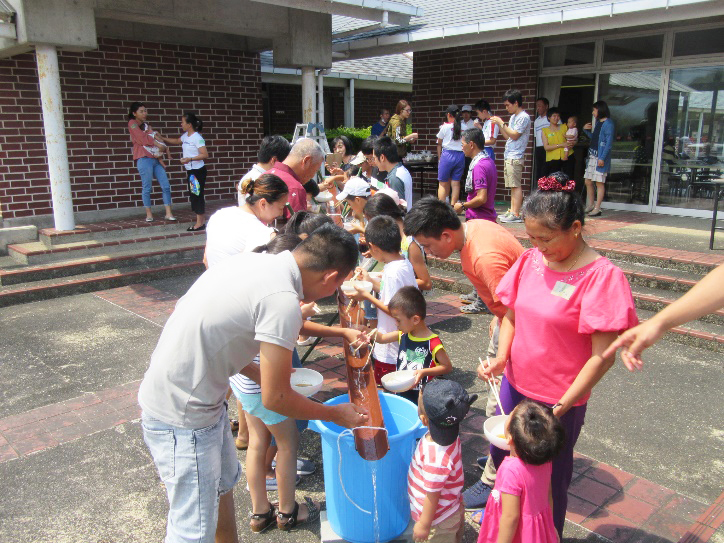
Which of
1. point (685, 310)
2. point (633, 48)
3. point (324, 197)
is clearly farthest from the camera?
point (633, 48)

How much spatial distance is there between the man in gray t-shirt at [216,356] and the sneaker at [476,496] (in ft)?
4.19

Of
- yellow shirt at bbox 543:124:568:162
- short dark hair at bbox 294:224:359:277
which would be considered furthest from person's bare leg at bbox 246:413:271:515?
yellow shirt at bbox 543:124:568:162

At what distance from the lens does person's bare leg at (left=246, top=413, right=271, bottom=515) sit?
111 inches

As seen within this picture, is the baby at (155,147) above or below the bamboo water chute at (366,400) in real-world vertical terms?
above

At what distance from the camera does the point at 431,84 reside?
38.8 ft

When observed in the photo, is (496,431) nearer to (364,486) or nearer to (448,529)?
(448,529)

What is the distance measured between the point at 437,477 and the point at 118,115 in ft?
29.2

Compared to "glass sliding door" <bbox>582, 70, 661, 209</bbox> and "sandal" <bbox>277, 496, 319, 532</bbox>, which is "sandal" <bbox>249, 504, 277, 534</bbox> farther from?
"glass sliding door" <bbox>582, 70, 661, 209</bbox>

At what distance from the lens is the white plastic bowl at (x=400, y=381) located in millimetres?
3029

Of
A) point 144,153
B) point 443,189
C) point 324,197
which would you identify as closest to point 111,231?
point 144,153

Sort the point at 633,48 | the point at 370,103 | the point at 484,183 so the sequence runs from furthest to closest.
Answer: the point at 370,103 < the point at 633,48 < the point at 484,183

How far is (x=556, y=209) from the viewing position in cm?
221

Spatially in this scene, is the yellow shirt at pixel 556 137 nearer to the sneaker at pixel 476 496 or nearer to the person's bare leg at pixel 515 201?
the person's bare leg at pixel 515 201

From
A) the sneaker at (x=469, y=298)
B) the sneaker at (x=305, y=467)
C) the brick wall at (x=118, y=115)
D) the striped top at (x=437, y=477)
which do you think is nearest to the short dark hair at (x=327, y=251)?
the striped top at (x=437, y=477)
